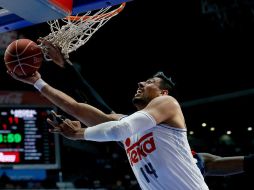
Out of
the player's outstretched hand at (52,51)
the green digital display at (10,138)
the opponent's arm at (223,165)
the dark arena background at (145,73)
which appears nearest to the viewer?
the player's outstretched hand at (52,51)

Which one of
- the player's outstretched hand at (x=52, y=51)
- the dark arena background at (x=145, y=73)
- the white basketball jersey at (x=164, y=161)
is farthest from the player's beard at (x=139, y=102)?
the dark arena background at (x=145, y=73)

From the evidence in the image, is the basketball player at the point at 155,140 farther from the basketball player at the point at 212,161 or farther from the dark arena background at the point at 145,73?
the dark arena background at the point at 145,73

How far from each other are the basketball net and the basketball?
15 cm

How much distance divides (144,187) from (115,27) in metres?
7.07

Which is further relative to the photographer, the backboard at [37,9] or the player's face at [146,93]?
the player's face at [146,93]

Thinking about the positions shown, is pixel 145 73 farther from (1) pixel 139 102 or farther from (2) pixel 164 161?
(2) pixel 164 161

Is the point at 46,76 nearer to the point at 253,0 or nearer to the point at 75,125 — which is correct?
the point at 253,0

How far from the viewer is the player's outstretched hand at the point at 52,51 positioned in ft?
13.0

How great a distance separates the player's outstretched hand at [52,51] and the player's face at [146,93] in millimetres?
682

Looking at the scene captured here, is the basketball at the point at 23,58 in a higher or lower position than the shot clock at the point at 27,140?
higher

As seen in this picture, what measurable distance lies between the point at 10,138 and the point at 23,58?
4.89m

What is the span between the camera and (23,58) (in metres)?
3.76

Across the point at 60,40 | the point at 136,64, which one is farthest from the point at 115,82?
the point at 60,40

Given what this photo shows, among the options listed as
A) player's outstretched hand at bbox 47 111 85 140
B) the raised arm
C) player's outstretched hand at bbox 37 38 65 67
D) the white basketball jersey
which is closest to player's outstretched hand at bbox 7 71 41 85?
the raised arm
